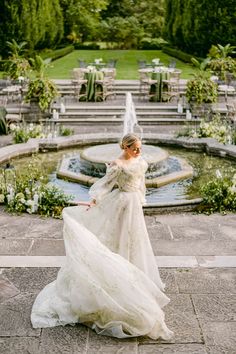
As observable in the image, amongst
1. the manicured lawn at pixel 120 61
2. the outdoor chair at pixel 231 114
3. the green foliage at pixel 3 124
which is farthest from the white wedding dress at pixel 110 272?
the manicured lawn at pixel 120 61

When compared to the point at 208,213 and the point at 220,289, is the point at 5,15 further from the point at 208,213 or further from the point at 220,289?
the point at 220,289

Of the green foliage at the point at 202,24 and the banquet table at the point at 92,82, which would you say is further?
the green foliage at the point at 202,24

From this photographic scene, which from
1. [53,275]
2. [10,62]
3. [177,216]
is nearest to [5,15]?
[10,62]

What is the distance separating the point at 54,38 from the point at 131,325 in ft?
92.8

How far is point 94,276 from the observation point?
528 centimetres

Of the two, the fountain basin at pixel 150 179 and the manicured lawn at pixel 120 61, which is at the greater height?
the fountain basin at pixel 150 179

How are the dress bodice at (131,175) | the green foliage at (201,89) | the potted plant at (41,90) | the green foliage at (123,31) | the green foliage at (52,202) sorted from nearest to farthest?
the dress bodice at (131,175) → the green foliage at (52,202) → the potted plant at (41,90) → the green foliage at (201,89) → the green foliage at (123,31)

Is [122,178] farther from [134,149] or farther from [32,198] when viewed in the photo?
[32,198]

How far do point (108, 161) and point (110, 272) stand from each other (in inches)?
231

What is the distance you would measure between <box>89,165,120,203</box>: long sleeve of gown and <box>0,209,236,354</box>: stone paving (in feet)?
4.37

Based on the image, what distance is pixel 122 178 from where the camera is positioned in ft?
19.1

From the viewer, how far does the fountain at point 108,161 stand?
34.9 feet

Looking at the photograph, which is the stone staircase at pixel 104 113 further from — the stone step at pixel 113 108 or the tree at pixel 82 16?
the tree at pixel 82 16

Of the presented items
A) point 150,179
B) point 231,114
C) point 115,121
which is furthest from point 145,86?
point 150,179
